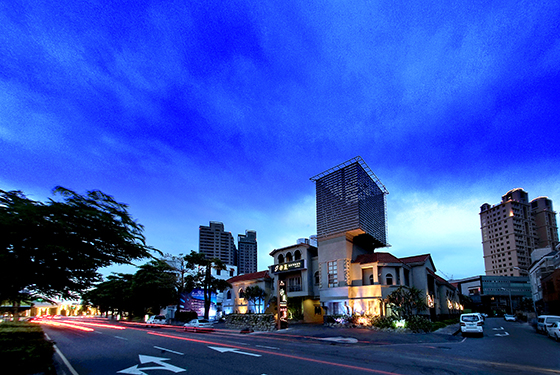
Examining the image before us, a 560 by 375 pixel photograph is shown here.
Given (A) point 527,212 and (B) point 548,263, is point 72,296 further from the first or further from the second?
(A) point 527,212

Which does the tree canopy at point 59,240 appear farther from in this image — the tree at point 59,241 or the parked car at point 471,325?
the parked car at point 471,325

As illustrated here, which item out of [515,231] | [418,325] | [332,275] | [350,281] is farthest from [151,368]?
[515,231]

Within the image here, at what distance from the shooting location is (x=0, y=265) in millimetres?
7082

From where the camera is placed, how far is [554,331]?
2288cm

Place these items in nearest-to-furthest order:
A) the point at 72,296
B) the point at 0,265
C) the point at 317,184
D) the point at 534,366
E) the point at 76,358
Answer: the point at 0,265 < the point at 72,296 < the point at 534,366 < the point at 76,358 < the point at 317,184

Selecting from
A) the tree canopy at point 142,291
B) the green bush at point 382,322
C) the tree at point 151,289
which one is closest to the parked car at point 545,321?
the green bush at point 382,322

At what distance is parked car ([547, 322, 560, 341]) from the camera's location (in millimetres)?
21992

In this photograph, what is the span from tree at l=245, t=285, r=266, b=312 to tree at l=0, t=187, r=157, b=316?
39180 mm

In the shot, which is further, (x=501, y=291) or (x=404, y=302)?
(x=501, y=291)

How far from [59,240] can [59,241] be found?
0.08 feet

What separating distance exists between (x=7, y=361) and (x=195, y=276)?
38.2 meters

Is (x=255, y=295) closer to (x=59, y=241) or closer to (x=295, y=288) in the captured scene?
(x=295, y=288)

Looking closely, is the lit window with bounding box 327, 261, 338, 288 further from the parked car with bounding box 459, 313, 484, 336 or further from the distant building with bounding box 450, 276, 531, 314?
the distant building with bounding box 450, 276, 531, 314

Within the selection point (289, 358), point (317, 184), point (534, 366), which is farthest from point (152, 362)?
point (317, 184)
